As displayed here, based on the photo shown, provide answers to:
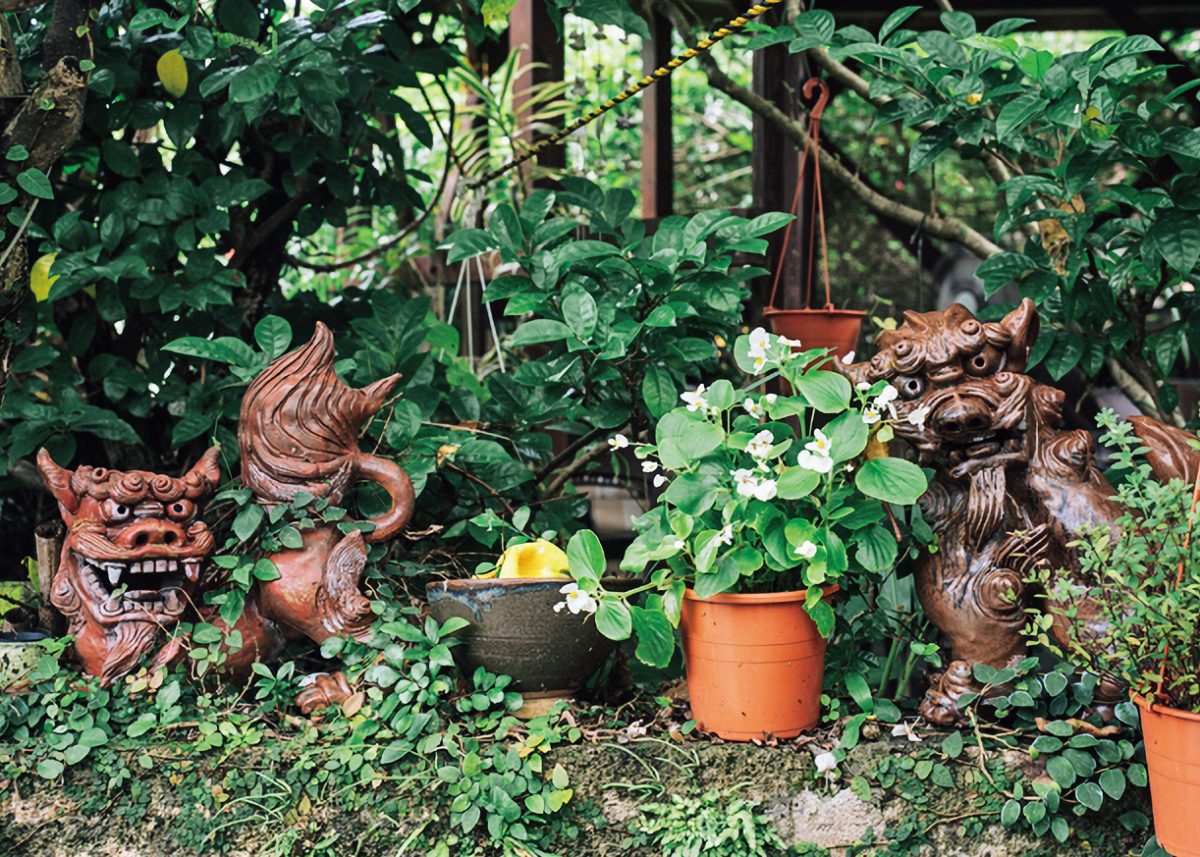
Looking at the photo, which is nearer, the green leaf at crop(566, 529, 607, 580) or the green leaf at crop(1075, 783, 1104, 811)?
the green leaf at crop(1075, 783, 1104, 811)

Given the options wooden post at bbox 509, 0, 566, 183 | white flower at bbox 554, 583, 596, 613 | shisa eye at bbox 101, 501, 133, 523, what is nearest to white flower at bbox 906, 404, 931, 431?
white flower at bbox 554, 583, 596, 613

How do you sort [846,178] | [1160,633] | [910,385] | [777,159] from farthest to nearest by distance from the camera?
[777,159]
[846,178]
[910,385]
[1160,633]

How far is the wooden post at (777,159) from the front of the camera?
12.7 feet

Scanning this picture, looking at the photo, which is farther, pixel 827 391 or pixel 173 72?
pixel 173 72

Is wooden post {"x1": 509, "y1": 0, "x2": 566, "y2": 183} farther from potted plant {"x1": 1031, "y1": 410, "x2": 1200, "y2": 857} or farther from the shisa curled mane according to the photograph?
potted plant {"x1": 1031, "y1": 410, "x2": 1200, "y2": 857}

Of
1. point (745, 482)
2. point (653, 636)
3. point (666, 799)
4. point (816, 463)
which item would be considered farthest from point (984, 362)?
point (666, 799)

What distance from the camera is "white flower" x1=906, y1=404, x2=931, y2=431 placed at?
7.13 feet

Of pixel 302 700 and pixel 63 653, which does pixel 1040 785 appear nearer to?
pixel 302 700

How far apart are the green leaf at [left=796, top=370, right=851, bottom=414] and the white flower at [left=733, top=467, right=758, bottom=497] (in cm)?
19

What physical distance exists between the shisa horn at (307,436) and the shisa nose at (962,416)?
1.12 m

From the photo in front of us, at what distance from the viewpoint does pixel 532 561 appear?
247cm

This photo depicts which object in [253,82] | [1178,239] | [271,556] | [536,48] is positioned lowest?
[271,556]

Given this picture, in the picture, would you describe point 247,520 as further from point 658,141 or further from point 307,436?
point 658,141

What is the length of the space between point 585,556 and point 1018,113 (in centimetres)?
129
